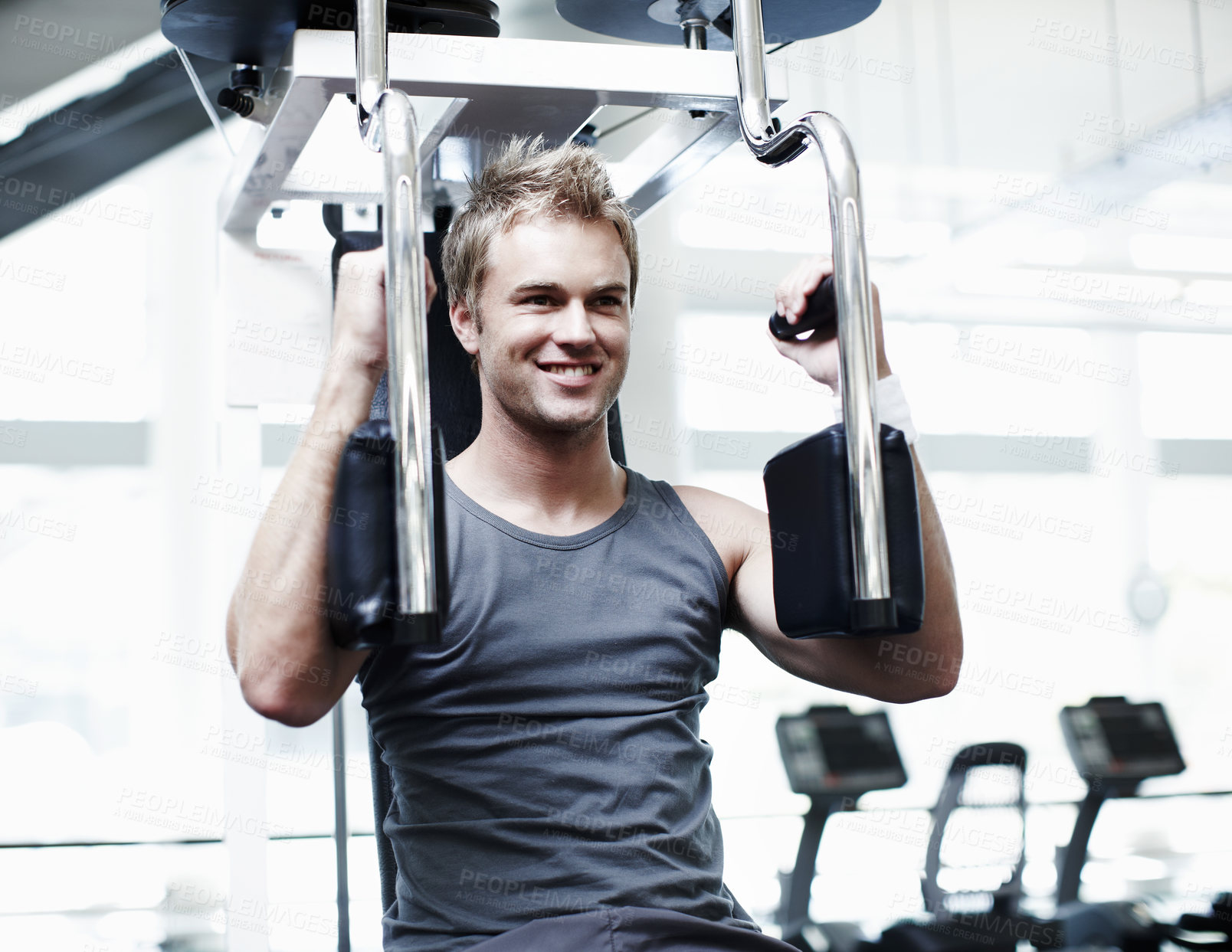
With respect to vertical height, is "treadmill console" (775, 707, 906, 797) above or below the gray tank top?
below

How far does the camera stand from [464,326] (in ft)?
4.90

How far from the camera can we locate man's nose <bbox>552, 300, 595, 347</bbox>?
132 cm

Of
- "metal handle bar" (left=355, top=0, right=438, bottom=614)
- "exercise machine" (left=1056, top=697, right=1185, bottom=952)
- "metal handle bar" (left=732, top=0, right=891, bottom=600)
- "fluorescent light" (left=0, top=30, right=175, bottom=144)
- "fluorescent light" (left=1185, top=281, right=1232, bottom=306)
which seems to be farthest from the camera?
"fluorescent light" (left=1185, top=281, right=1232, bottom=306)

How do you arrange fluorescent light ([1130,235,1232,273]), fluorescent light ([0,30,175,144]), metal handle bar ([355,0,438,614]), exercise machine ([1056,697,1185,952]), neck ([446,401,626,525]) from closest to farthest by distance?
metal handle bar ([355,0,438,614]) < neck ([446,401,626,525]) < fluorescent light ([0,30,175,144]) < exercise machine ([1056,697,1185,952]) < fluorescent light ([1130,235,1232,273])

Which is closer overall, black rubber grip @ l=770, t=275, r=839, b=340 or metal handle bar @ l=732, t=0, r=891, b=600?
metal handle bar @ l=732, t=0, r=891, b=600

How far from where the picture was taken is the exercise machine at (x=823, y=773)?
129 inches

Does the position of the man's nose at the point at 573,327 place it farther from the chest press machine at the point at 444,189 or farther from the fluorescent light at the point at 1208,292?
the fluorescent light at the point at 1208,292

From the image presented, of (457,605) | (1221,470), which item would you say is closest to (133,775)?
(457,605)

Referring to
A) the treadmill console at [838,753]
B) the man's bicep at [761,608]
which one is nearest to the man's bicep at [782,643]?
the man's bicep at [761,608]

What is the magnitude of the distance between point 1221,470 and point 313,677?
572 centimetres

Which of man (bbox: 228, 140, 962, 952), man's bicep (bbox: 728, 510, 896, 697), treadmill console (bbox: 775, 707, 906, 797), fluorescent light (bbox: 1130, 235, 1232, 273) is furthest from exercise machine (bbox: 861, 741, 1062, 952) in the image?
fluorescent light (bbox: 1130, 235, 1232, 273)

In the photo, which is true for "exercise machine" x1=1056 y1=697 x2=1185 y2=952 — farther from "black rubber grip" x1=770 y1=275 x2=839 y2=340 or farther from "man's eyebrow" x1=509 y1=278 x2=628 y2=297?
"man's eyebrow" x1=509 y1=278 x2=628 y2=297

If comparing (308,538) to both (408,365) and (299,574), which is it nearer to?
(299,574)

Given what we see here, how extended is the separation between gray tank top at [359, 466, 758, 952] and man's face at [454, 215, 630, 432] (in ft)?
0.57
